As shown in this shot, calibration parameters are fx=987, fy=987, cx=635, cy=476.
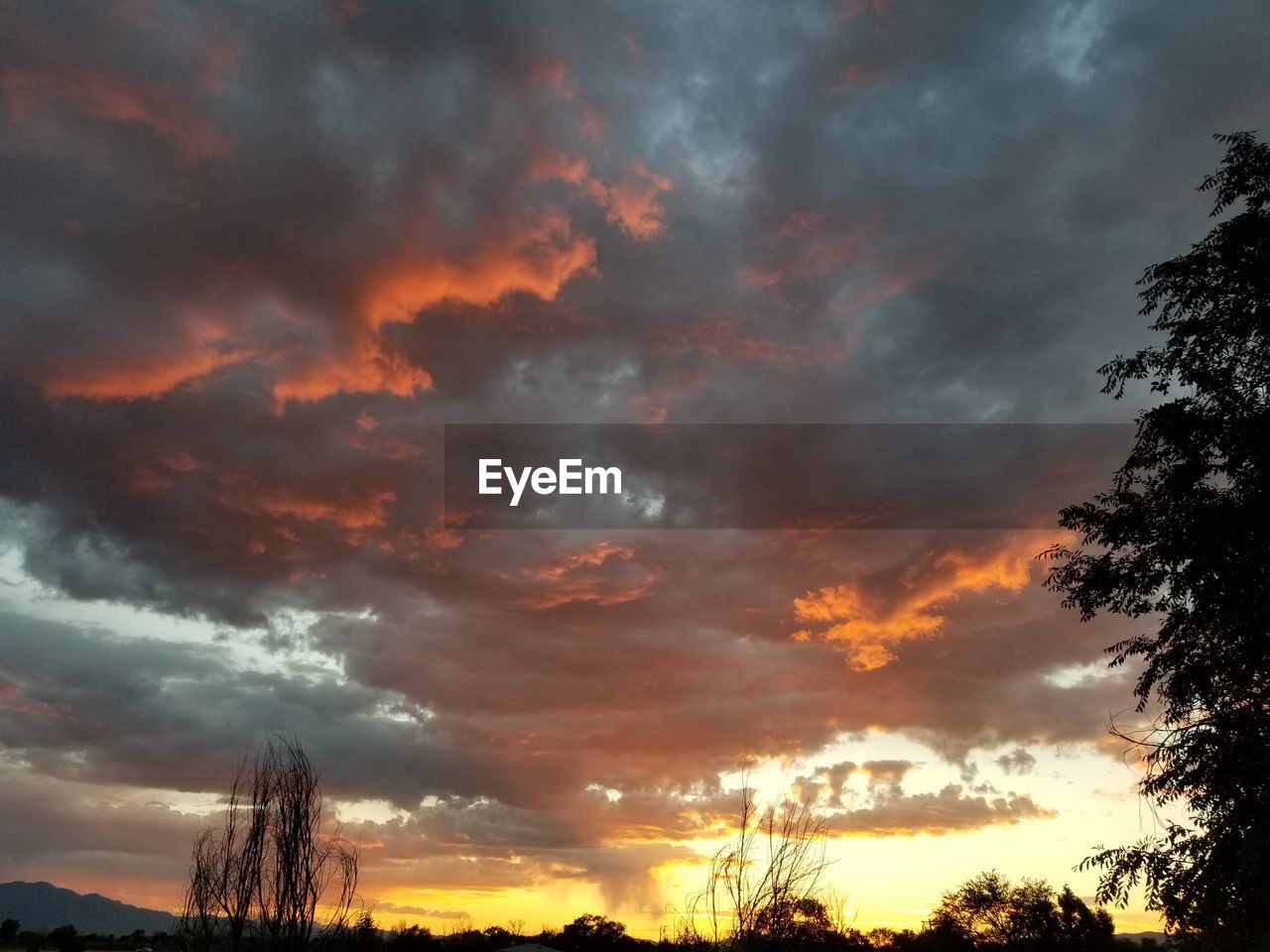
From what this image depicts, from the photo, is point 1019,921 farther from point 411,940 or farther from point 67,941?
point 67,941

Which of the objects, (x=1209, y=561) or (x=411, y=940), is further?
(x=411, y=940)

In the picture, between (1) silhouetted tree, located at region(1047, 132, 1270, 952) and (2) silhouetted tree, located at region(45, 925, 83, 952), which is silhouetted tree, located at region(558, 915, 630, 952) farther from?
(1) silhouetted tree, located at region(1047, 132, 1270, 952)

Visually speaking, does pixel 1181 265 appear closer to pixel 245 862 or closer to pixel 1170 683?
pixel 1170 683

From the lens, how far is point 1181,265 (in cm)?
2050

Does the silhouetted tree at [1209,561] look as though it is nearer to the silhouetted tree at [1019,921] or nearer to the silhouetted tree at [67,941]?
the silhouetted tree at [1019,921]

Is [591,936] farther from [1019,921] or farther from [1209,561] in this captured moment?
[1209,561]

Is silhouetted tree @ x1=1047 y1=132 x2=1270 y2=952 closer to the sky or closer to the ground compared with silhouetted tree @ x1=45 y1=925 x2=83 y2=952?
closer to the sky

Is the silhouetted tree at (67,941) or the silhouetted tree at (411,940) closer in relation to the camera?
the silhouetted tree at (411,940)

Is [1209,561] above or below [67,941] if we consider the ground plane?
above

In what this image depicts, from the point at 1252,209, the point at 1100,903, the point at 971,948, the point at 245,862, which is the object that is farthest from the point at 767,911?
the point at 971,948

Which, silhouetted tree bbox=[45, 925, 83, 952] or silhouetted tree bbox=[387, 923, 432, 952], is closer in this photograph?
silhouetted tree bbox=[387, 923, 432, 952]

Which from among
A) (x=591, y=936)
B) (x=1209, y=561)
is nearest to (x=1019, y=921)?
(x=591, y=936)

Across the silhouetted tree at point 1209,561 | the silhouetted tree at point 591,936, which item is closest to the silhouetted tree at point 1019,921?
the silhouetted tree at point 591,936

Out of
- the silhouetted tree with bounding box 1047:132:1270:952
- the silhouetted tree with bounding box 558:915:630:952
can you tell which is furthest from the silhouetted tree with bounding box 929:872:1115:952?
the silhouetted tree with bounding box 1047:132:1270:952
